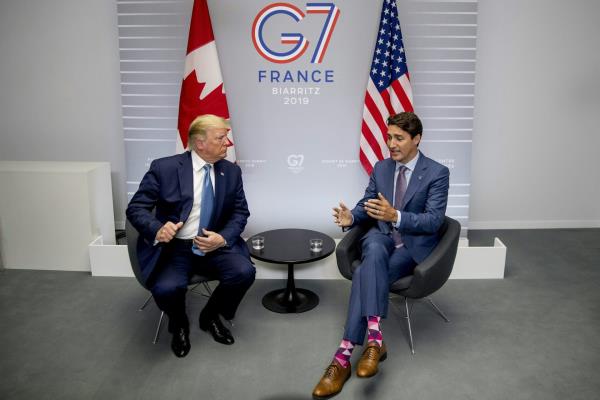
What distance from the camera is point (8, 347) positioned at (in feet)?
9.75

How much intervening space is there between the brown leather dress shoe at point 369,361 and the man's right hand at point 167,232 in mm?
1210

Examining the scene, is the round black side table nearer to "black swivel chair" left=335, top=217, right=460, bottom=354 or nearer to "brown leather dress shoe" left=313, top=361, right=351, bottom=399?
"black swivel chair" left=335, top=217, right=460, bottom=354

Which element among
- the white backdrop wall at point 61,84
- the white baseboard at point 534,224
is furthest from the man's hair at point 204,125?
the white baseboard at point 534,224

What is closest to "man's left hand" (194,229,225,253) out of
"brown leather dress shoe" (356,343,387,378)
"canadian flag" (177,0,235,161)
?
"brown leather dress shoe" (356,343,387,378)

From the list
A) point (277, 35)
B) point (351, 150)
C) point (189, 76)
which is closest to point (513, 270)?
point (351, 150)

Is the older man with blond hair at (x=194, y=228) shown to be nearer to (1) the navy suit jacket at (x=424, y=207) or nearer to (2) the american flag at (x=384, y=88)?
(1) the navy suit jacket at (x=424, y=207)

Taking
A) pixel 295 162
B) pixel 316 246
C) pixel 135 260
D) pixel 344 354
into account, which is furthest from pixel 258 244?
pixel 295 162

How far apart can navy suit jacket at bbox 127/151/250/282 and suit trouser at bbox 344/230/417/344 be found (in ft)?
2.57

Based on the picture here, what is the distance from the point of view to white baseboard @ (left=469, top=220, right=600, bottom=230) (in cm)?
509

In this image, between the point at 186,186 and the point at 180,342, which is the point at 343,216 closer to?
the point at 186,186

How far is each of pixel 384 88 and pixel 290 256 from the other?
1636mm

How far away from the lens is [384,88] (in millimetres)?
4066

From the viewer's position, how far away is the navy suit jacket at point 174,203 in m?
2.93

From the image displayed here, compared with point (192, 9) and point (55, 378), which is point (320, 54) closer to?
point (192, 9)
